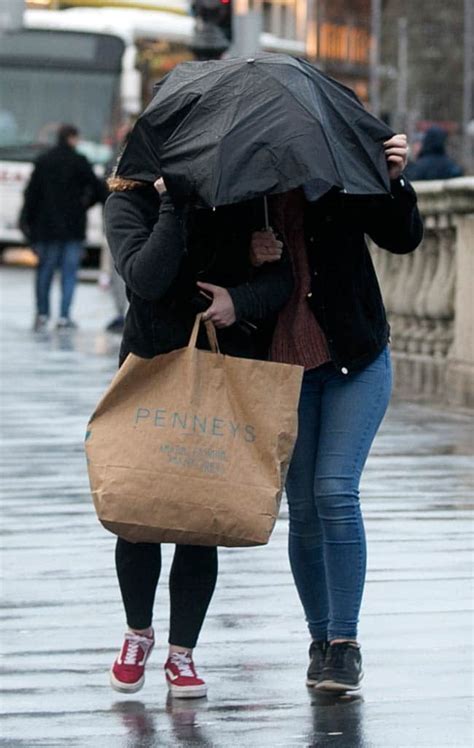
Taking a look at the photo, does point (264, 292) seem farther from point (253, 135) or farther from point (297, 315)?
point (253, 135)

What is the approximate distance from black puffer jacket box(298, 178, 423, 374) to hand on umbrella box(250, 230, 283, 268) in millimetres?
170

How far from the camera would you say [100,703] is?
18.1 feet

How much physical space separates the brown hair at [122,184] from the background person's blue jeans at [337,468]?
0.68m

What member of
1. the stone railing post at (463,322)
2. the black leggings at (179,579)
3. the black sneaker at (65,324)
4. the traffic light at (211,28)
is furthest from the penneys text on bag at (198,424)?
the black sneaker at (65,324)

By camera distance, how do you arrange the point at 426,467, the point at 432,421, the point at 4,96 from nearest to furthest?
the point at 426,467 < the point at 432,421 < the point at 4,96

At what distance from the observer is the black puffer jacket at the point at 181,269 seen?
17.2 ft

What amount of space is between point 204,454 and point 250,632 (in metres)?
1.25

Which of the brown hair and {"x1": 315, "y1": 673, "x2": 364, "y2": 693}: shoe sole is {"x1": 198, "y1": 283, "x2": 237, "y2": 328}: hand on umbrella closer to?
the brown hair

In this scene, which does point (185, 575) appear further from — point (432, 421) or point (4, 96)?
point (4, 96)

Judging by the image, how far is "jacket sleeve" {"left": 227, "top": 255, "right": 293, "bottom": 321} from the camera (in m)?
5.28

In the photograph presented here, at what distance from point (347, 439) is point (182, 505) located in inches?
20.4

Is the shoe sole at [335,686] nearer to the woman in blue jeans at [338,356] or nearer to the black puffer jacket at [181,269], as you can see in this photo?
the woman in blue jeans at [338,356]

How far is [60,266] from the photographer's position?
71.7ft

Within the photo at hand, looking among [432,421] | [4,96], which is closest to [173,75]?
[432,421]
